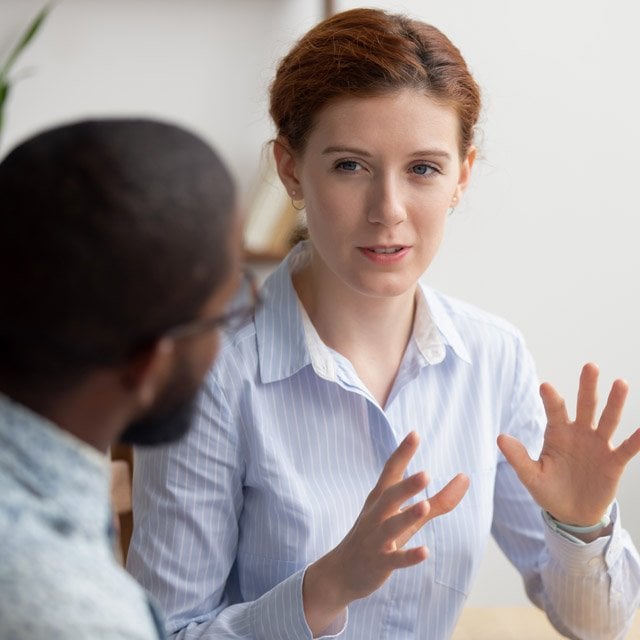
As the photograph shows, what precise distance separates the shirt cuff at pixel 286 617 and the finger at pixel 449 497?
0.18 meters

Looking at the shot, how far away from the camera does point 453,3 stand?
2.84 m

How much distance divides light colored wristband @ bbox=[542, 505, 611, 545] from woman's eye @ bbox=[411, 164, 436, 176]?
1.55ft

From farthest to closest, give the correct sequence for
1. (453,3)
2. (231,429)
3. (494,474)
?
1. (453,3)
2. (494,474)
3. (231,429)

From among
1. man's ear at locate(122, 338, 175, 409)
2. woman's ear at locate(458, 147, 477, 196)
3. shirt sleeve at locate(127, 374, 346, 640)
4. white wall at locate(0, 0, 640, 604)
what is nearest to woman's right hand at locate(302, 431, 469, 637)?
shirt sleeve at locate(127, 374, 346, 640)

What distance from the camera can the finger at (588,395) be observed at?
55.4 inches

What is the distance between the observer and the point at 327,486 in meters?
1.53

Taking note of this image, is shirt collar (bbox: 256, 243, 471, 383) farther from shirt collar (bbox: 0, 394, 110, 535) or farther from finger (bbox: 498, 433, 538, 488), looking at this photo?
shirt collar (bbox: 0, 394, 110, 535)

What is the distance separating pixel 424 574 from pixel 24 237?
964mm

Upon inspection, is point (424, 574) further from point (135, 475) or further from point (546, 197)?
point (546, 197)

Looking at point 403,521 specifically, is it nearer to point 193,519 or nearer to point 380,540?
point 380,540

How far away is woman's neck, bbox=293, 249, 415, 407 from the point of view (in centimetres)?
161

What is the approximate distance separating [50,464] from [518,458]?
0.82 m

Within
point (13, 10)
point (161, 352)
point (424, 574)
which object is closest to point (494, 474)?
point (424, 574)

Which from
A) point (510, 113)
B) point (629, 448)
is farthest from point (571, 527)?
point (510, 113)
